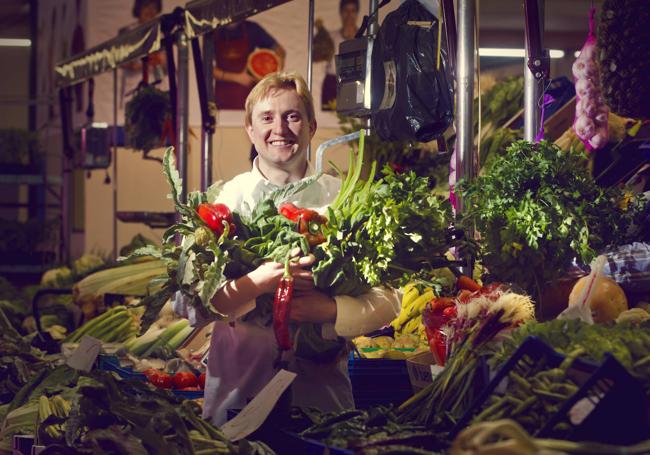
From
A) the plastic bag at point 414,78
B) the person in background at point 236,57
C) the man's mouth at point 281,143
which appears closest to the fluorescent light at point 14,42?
the person in background at point 236,57

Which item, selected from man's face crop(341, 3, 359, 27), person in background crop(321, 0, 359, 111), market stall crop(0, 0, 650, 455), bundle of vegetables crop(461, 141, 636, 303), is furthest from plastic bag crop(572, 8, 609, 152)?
man's face crop(341, 3, 359, 27)

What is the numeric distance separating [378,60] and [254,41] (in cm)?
613

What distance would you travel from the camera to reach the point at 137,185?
34.2ft

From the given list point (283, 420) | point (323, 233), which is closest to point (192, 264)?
point (323, 233)

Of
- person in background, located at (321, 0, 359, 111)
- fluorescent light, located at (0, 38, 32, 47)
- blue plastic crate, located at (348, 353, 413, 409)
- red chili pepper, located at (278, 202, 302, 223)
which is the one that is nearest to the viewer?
red chili pepper, located at (278, 202, 302, 223)

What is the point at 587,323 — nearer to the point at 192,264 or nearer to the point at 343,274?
the point at 343,274

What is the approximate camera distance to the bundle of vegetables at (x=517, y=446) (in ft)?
4.71

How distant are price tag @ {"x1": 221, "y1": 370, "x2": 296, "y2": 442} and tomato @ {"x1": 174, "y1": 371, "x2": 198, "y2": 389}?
1.92 m

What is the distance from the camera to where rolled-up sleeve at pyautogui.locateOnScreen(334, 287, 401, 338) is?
2736mm

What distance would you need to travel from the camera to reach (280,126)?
3.16 metres

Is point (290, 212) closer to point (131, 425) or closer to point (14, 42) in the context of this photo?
point (131, 425)

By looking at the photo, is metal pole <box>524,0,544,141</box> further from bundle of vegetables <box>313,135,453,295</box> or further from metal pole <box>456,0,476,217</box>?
bundle of vegetables <box>313,135,453,295</box>

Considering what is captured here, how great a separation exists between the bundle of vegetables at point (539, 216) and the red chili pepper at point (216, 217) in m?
0.74

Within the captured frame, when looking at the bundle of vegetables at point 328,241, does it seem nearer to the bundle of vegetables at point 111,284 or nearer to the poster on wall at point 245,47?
the bundle of vegetables at point 111,284
